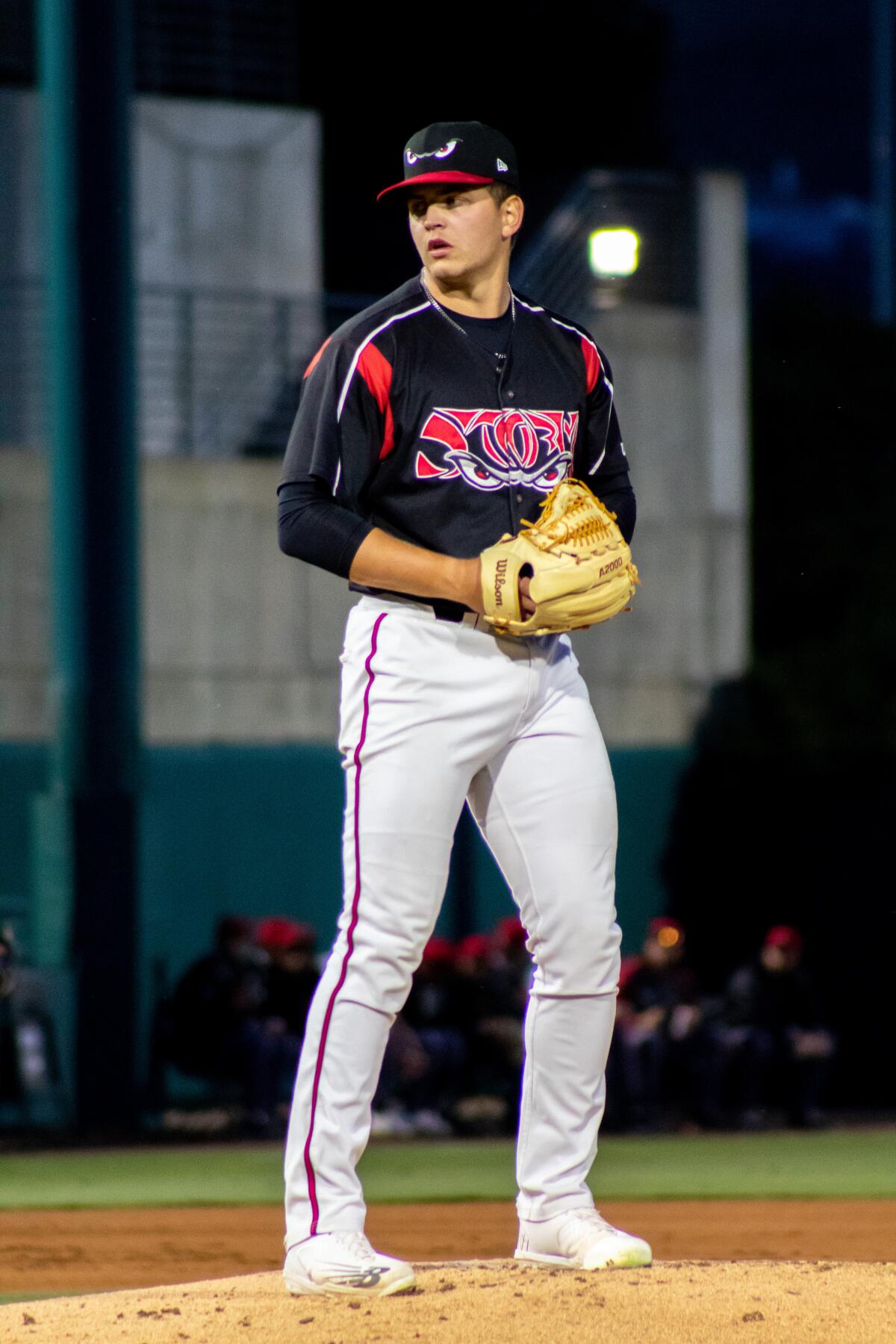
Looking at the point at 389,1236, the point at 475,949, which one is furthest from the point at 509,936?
the point at 389,1236

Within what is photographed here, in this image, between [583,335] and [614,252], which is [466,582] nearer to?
[583,335]

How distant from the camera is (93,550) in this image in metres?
12.0

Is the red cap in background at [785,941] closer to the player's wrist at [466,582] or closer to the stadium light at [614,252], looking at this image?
the stadium light at [614,252]

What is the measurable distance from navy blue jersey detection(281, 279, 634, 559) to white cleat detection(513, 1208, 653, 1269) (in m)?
1.30

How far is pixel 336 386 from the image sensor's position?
376cm

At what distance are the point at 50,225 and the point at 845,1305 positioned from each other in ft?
32.5

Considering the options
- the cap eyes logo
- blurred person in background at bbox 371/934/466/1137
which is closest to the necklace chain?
the cap eyes logo

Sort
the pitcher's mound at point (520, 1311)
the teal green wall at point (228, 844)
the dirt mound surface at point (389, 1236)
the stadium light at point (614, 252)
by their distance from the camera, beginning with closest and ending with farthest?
the pitcher's mound at point (520, 1311) → the dirt mound surface at point (389, 1236) → the teal green wall at point (228, 844) → the stadium light at point (614, 252)

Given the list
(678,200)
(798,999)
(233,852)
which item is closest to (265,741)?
(233,852)

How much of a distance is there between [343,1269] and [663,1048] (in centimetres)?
854

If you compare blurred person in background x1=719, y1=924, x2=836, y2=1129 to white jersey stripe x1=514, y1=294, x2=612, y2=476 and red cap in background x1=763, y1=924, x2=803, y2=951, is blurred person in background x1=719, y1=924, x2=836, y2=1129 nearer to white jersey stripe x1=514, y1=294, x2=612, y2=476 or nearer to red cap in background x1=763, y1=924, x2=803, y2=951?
red cap in background x1=763, y1=924, x2=803, y2=951

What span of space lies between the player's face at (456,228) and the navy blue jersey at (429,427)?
0.09m

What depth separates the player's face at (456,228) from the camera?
3816 millimetres

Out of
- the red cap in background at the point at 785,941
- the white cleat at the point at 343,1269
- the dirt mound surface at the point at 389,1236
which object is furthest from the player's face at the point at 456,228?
the red cap in background at the point at 785,941
